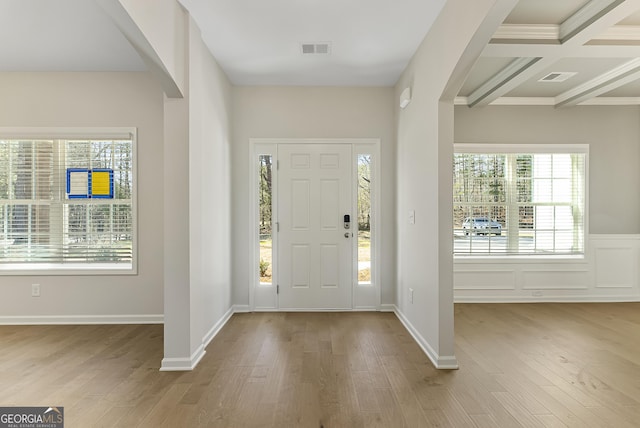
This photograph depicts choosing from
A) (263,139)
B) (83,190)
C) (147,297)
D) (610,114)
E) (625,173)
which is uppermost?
(610,114)

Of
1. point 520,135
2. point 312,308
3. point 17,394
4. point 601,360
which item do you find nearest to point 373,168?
point 312,308

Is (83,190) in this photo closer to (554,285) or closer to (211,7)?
(211,7)

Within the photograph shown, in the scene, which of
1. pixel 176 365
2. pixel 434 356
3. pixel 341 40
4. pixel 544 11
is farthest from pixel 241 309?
pixel 544 11

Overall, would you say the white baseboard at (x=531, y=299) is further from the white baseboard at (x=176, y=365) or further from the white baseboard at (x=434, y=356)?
the white baseboard at (x=176, y=365)

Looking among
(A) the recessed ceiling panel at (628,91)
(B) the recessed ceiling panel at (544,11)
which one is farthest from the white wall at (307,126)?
(A) the recessed ceiling panel at (628,91)

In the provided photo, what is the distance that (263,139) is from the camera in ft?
14.7

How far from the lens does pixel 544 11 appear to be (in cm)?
280

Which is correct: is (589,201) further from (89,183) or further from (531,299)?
(89,183)

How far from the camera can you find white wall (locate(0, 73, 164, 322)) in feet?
13.1

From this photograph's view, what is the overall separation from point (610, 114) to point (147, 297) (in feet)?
22.3

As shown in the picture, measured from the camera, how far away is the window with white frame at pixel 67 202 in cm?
405

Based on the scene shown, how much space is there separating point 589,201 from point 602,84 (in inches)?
66.2

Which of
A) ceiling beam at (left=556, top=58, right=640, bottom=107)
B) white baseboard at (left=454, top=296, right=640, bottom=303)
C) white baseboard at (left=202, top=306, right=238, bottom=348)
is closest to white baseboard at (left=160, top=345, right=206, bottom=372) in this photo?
white baseboard at (left=202, top=306, right=238, bottom=348)

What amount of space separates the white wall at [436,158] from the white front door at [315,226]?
973 mm
